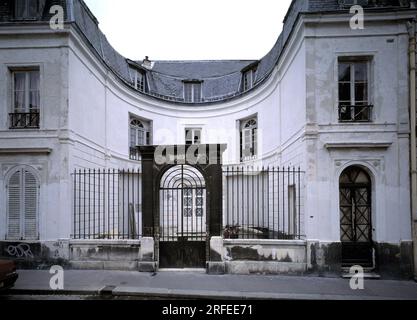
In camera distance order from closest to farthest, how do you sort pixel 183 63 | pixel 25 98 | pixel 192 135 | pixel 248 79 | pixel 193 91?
pixel 25 98 < pixel 248 79 < pixel 192 135 < pixel 193 91 < pixel 183 63

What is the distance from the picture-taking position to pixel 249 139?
1561cm

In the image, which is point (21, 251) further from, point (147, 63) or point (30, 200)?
point (147, 63)

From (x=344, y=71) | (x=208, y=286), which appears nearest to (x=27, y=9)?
(x=208, y=286)

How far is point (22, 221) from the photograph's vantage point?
880cm

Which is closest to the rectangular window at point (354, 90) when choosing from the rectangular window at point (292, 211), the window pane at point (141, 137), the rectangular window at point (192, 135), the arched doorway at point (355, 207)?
the arched doorway at point (355, 207)

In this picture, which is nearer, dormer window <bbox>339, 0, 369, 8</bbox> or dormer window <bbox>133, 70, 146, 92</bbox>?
dormer window <bbox>339, 0, 369, 8</bbox>

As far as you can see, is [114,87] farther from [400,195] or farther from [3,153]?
[400,195]

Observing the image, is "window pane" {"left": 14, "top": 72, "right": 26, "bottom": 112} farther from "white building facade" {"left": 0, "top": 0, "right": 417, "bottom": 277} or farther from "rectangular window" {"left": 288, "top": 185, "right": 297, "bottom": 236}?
"rectangular window" {"left": 288, "top": 185, "right": 297, "bottom": 236}

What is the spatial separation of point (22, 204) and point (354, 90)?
1068 cm

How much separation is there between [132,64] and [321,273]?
13.3 meters

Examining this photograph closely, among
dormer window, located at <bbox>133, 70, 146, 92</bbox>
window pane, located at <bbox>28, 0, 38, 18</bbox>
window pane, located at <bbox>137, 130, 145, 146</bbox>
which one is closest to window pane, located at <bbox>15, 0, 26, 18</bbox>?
window pane, located at <bbox>28, 0, 38, 18</bbox>

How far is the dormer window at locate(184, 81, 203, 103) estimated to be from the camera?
56.3 ft

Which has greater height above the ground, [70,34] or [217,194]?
[70,34]
